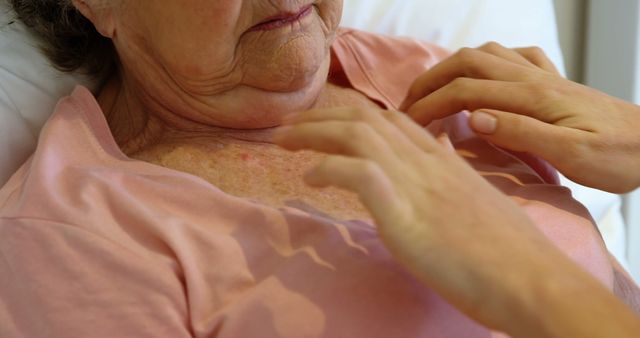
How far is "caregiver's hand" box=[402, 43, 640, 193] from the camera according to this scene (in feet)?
3.52

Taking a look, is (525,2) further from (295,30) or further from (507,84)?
(295,30)

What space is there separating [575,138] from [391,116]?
0.35 m

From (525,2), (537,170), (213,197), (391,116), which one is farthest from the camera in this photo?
(525,2)

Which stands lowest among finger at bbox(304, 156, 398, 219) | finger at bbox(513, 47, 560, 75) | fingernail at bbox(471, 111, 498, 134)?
fingernail at bbox(471, 111, 498, 134)

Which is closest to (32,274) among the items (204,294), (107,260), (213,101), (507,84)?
(107,260)

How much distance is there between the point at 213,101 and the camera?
1.12 metres

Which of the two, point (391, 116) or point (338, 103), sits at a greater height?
point (391, 116)

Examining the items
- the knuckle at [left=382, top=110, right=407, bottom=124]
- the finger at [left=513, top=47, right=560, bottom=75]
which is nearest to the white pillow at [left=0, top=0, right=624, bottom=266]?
the finger at [left=513, top=47, right=560, bottom=75]

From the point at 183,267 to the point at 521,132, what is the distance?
48 centimetres

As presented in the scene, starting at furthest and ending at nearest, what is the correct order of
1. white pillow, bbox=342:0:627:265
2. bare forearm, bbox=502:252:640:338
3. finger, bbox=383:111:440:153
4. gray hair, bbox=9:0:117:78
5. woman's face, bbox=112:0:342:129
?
white pillow, bbox=342:0:627:265
gray hair, bbox=9:0:117:78
woman's face, bbox=112:0:342:129
finger, bbox=383:111:440:153
bare forearm, bbox=502:252:640:338

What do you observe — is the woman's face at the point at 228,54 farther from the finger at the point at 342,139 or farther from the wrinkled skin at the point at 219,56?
the finger at the point at 342,139

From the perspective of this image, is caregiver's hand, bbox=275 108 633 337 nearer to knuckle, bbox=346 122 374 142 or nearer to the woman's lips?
knuckle, bbox=346 122 374 142

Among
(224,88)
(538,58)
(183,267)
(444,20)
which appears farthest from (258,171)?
(444,20)

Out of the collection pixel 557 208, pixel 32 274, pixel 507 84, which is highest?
pixel 507 84
